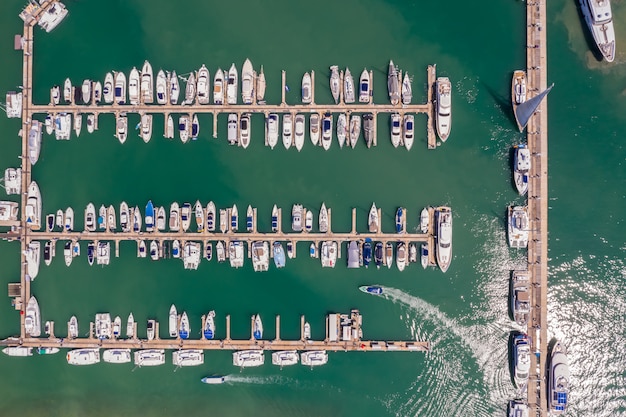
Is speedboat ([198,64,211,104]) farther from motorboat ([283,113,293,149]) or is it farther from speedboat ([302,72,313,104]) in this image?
speedboat ([302,72,313,104])

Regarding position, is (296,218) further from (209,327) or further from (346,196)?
(209,327)

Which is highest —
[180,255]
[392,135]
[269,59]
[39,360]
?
[269,59]

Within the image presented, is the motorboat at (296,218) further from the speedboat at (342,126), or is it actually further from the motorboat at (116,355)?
the motorboat at (116,355)

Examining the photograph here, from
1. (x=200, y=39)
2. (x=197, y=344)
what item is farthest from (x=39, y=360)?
(x=200, y=39)

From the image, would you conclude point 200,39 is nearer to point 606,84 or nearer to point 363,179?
point 363,179

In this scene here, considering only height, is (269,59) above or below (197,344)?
above

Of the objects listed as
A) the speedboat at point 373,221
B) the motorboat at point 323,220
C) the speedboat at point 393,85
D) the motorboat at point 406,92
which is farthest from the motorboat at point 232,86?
the speedboat at point 373,221
